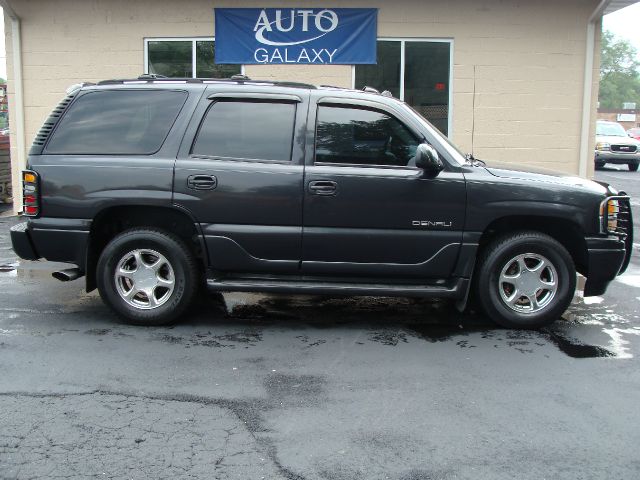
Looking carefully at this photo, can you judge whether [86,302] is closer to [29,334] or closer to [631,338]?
[29,334]

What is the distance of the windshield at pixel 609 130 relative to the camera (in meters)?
25.5

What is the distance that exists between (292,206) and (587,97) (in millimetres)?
7202

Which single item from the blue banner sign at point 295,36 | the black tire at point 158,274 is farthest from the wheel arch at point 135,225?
the blue banner sign at point 295,36

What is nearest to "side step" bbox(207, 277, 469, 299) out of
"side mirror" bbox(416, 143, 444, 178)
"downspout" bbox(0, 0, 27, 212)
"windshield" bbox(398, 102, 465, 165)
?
"side mirror" bbox(416, 143, 444, 178)

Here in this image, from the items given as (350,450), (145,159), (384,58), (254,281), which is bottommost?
(350,450)

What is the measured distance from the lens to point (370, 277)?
18.3ft

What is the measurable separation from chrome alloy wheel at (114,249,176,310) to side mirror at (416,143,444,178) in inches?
87.1

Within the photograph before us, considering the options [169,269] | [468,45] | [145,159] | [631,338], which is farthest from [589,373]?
[468,45]

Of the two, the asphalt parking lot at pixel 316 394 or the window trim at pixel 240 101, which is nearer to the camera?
the asphalt parking lot at pixel 316 394

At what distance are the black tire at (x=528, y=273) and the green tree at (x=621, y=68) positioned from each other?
346 ft

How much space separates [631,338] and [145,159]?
424 cm

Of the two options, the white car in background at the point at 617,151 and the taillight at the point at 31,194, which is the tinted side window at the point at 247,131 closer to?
the taillight at the point at 31,194

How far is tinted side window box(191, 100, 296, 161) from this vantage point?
18.3ft

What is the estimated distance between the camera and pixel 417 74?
11.0 metres
